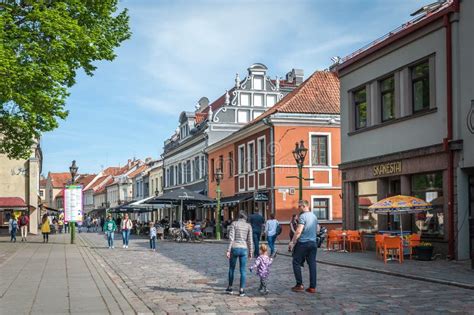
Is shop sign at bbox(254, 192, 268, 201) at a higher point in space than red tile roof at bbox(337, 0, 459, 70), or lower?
lower

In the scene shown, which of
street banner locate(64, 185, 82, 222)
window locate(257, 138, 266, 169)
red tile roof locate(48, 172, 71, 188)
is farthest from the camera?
red tile roof locate(48, 172, 71, 188)

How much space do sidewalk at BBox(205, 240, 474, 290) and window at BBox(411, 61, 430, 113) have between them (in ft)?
17.1

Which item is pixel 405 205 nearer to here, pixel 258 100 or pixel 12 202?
pixel 258 100

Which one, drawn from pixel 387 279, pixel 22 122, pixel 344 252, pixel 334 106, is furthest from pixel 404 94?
pixel 334 106

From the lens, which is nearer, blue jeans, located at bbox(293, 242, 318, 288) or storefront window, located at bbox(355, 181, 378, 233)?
blue jeans, located at bbox(293, 242, 318, 288)

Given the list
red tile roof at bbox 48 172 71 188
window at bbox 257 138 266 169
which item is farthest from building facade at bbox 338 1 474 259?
red tile roof at bbox 48 172 71 188

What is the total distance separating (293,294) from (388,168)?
11.7m

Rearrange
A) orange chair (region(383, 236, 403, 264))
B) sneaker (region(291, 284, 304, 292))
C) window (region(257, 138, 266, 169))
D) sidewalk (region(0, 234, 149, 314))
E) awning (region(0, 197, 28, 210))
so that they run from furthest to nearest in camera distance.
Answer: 1. awning (region(0, 197, 28, 210))
2. window (region(257, 138, 266, 169))
3. orange chair (region(383, 236, 403, 264))
4. sneaker (region(291, 284, 304, 292))
5. sidewalk (region(0, 234, 149, 314))

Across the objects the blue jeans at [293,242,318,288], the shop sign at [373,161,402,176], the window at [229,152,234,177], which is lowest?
the blue jeans at [293,242,318,288]

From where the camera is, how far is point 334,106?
38406 mm

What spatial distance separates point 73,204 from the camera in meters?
34.5

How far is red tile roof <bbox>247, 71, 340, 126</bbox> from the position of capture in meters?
37.7

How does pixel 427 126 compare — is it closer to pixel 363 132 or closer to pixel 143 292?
pixel 363 132

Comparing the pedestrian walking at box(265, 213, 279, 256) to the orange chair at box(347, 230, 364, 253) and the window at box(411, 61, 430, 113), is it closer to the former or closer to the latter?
the orange chair at box(347, 230, 364, 253)
